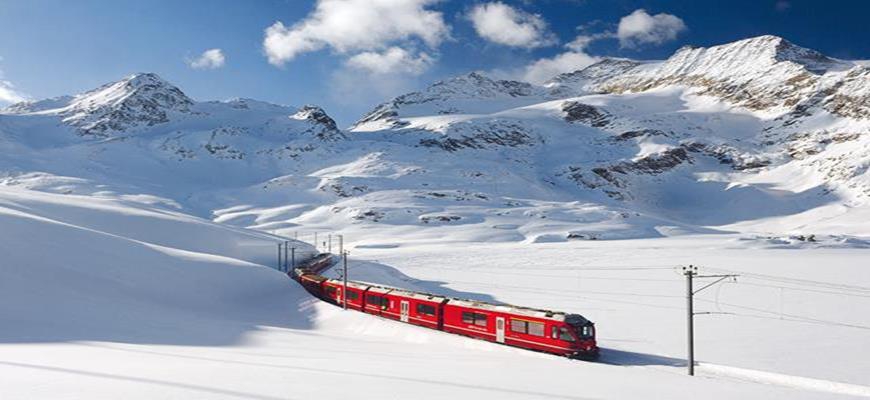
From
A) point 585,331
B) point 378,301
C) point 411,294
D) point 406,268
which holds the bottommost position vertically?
point 406,268

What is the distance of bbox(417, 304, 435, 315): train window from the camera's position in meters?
32.5

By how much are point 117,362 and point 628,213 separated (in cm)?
11617

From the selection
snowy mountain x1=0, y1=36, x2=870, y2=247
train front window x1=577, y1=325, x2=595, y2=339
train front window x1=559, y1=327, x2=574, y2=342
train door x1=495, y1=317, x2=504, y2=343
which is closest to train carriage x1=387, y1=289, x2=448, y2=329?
train door x1=495, y1=317, x2=504, y2=343

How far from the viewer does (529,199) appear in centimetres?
13800

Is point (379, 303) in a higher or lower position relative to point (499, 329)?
higher

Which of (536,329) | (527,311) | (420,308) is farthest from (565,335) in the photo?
(420,308)

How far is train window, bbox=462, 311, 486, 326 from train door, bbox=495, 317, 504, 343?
0.99 m

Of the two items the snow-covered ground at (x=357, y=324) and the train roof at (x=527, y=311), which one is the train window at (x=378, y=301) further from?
the train roof at (x=527, y=311)

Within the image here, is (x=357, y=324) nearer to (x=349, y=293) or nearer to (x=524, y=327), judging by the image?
(x=349, y=293)

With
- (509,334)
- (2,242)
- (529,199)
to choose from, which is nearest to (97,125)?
(529,199)

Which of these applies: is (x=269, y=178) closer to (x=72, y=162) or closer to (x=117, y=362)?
(x=72, y=162)

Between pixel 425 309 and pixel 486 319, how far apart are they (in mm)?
4814

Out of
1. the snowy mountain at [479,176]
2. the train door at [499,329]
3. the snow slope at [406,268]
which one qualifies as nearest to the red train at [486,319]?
the train door at [499,329]

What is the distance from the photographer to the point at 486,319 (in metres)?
29.5
